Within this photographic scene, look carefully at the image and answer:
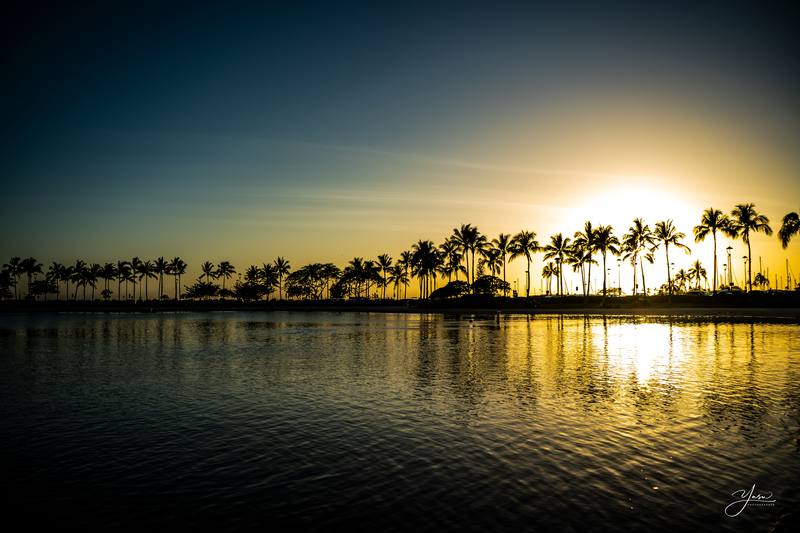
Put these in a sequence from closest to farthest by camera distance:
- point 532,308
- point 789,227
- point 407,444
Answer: point 407,444 → point 789,227 → point 532,308

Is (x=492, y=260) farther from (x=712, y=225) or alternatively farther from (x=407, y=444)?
(x=407, y=444)

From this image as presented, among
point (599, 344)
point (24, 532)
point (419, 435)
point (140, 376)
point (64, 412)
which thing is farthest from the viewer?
point (599, 344)

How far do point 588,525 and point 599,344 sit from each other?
109 feet

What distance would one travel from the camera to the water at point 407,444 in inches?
364

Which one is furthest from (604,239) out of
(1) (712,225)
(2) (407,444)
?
(2) (407,444)

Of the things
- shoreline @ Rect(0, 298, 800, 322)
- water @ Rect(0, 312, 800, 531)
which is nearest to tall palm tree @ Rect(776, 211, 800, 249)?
shoreline @ Rect(0, 298, 800, 322)

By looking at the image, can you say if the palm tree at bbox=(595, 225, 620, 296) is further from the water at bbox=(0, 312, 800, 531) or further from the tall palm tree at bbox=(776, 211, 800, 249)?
the water at bbox=(0, 312, 800, 531)

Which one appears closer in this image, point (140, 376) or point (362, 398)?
point (362, 398)

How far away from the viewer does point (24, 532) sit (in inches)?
336

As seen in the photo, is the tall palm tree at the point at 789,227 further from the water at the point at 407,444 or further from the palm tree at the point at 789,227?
the water at the point at 407,444

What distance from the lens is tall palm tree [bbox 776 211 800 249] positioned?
84.5m

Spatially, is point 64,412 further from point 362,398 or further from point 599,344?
point 599,344

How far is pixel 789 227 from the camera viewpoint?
84.8 meters

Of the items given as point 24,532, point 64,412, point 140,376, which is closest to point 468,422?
point 24,532
